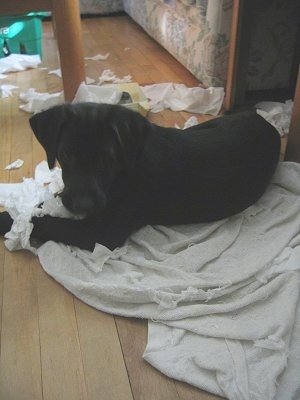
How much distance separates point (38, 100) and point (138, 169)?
146cm

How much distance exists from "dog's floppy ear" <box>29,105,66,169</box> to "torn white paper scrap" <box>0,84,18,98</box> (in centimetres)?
162

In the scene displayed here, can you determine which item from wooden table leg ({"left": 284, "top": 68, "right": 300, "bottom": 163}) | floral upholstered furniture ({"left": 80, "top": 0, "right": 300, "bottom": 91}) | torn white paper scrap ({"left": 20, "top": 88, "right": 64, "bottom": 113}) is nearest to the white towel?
wooden table leg ({"left": 284, "top": 68, "right": 300, "bottom": 163})

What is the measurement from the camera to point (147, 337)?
4.17ft

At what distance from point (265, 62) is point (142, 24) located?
209cm

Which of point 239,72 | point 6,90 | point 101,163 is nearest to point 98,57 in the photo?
point 6,90

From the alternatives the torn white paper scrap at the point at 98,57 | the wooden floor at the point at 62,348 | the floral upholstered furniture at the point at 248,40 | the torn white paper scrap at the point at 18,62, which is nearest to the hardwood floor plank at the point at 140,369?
the wooden floor at the point at 62,348

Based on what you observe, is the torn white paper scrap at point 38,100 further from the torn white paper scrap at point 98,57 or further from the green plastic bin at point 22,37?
the torn white paper scrap at point 98,57

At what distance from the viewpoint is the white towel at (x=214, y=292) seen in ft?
3.76

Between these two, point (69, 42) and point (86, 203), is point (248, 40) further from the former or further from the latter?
point (86, 203)

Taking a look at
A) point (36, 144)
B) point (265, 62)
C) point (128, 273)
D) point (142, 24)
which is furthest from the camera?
point (142, 24)

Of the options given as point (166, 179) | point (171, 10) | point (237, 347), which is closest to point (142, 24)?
point (171, 10)

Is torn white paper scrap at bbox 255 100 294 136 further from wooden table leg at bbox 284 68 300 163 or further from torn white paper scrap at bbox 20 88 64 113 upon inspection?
torn white paper scrap at bbox 20 88 64 113

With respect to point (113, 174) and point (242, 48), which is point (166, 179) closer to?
point (113, 174)

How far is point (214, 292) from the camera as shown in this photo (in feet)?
4.42
